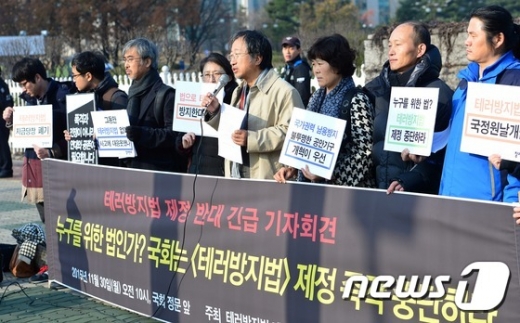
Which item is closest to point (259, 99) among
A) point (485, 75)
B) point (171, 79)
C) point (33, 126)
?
point (485, 75)

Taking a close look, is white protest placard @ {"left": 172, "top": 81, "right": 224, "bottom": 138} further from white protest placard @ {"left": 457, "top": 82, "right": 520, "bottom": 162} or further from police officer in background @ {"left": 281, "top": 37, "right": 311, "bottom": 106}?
police officer in background @ {"left": 281, "top": 37, "right": 311, "bottom": 106}

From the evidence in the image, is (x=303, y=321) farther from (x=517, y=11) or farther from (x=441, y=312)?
(x=517, y=11)

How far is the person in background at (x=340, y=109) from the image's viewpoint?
5.32m

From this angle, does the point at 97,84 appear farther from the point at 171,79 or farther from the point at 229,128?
the point at 171,79

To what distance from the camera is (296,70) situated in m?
11.7

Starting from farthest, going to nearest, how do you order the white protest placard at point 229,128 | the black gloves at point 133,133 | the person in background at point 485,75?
the black gloves at point 133,133 → the white protest placard at point 229,128 → the person in background at point 485,75

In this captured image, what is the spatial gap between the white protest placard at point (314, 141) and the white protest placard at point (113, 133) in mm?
1957

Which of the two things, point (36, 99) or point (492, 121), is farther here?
point (36, 99)

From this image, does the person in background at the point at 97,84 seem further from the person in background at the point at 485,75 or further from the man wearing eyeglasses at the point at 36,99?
the person in background at the point at 485,75

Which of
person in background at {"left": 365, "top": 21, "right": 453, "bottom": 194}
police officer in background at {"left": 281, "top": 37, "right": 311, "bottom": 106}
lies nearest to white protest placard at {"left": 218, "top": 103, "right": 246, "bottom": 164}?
person in background at {"left": 365, "top": 21, "right": 453, "bottom": 194}

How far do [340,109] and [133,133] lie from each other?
6.11ft

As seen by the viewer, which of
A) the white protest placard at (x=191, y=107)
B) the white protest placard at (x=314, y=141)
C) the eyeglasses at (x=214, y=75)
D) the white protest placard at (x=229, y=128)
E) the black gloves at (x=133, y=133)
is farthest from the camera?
the eyeglasses at (x=214, y=75)

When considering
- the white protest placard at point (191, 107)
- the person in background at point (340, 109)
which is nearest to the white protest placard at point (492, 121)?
the person in background at point (340, 109)

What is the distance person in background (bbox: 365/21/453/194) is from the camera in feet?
16.5
